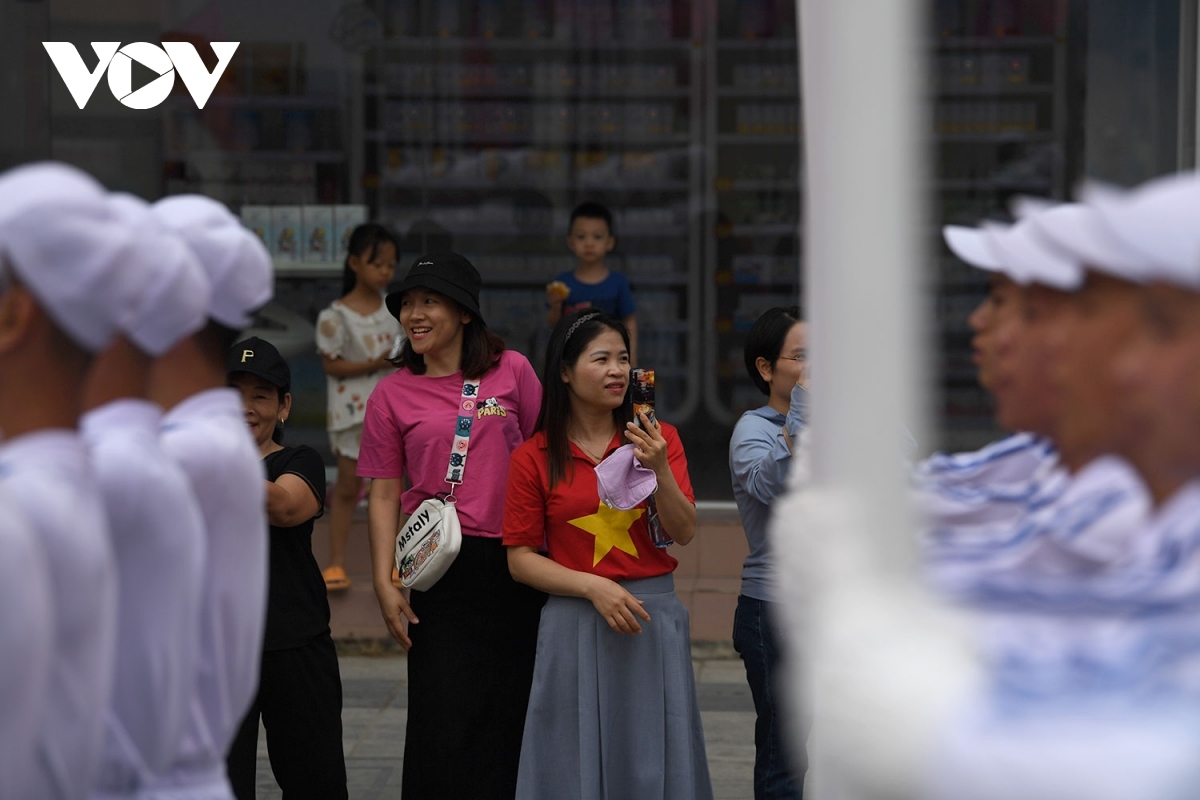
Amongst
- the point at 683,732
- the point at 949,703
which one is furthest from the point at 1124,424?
the point at 683,732

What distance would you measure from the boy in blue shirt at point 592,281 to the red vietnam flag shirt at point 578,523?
129 inches

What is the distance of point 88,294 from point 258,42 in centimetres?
680

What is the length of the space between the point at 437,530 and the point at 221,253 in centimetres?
197

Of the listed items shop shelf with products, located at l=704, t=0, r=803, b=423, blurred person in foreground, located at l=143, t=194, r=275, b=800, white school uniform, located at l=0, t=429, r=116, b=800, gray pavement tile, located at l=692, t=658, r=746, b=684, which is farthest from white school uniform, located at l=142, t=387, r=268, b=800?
shop shelf with products, located at l=704, t=0, r=803, b=423

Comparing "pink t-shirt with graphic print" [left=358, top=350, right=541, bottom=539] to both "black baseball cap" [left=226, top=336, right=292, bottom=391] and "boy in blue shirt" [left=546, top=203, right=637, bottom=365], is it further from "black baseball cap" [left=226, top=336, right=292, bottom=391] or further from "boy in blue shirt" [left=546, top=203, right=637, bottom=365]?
"boy in blue shirt" [left=546, top=203, right=637, bottom=365]

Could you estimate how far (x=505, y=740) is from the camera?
4.34 meters

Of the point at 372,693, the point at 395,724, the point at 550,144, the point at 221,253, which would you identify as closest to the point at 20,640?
the point at 221,253

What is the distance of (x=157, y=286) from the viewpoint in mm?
2109

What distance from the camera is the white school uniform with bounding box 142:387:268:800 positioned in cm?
220

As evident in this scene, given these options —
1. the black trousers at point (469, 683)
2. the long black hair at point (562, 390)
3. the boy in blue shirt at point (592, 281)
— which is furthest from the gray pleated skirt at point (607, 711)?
the boy in blue shirt at point (592, 281)

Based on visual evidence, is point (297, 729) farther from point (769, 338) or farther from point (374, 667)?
point (374, 667)

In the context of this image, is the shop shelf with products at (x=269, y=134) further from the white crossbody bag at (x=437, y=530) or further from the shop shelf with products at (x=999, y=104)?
the white crossbody bag at (x=437, y=530)

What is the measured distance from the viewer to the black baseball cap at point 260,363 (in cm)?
392

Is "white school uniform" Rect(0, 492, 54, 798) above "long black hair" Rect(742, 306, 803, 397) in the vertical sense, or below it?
below
